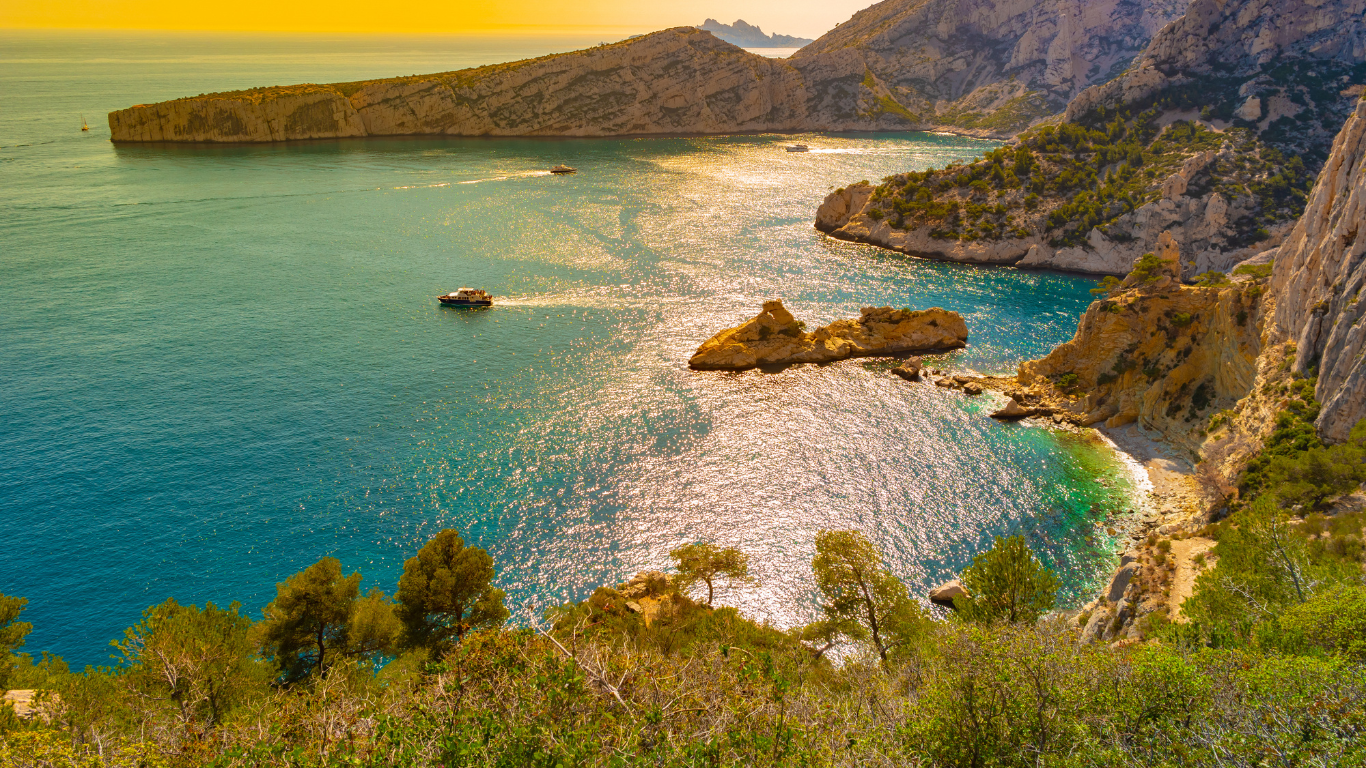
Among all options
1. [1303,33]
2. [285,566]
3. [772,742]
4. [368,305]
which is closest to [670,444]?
[285,566]

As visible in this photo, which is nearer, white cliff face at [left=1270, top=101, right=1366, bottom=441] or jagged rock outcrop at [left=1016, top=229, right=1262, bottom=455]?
white cliff face at [left=1270, top=101, right=1366, bottom=441]

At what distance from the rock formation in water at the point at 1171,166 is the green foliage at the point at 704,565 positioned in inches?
3279

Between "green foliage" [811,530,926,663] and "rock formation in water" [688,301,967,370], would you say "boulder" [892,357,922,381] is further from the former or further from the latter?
"green foliage" [811,530,926,663]

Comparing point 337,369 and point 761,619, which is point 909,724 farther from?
point 337,369

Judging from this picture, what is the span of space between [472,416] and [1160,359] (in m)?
60.7

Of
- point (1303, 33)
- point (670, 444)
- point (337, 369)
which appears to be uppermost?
point (1303, 33)

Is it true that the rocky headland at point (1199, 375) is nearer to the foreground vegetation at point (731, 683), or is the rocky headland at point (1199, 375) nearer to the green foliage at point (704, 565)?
the foreground vegetation at point (731, 683)

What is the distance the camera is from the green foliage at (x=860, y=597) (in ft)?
122

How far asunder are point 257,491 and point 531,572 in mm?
22290

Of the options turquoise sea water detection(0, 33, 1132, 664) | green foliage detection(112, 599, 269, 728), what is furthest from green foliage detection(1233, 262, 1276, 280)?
green foliage detection(112, 599, 269, 728)

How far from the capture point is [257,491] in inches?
2040

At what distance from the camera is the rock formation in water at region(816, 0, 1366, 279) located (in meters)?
101

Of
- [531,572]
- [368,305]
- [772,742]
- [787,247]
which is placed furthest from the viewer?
[787,247]

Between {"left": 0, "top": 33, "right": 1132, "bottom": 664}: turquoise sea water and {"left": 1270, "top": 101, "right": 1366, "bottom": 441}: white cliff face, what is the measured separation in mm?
14958
